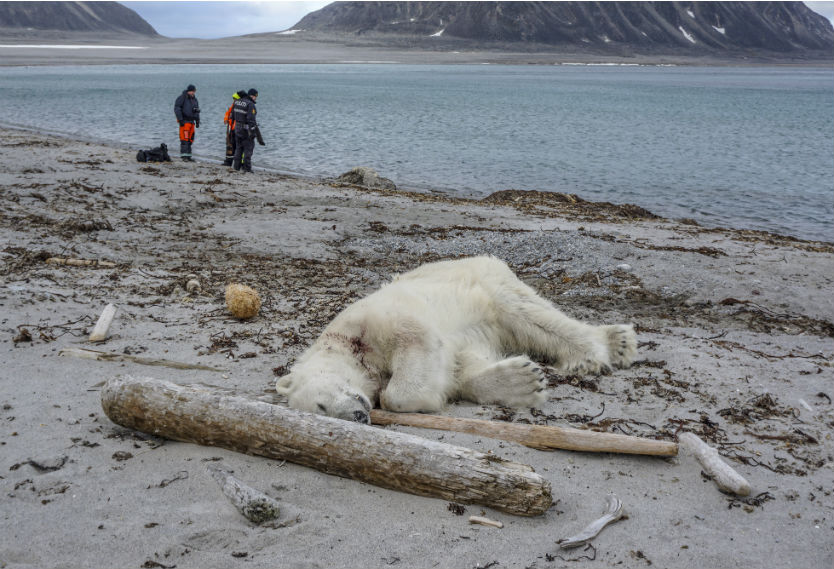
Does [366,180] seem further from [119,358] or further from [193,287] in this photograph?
[119,358]

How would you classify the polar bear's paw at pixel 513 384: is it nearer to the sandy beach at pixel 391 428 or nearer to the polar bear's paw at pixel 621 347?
the sandy beach at pixel 391 428

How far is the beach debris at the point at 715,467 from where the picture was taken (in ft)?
11.3

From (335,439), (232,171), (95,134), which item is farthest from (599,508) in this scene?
(95,134)

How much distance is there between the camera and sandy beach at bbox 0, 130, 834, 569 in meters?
3.01

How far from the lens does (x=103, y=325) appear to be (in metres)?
5.57

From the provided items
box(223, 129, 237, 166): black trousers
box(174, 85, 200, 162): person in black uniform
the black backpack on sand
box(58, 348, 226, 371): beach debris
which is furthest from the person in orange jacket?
box(58, 348, 226, 371): beach debris

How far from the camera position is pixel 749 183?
23.8 metres

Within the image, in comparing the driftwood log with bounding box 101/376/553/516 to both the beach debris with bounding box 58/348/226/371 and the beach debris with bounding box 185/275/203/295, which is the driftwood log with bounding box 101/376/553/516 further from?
the beach debris with bounding box 185/275/203/295

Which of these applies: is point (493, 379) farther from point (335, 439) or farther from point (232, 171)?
point (232, 171)

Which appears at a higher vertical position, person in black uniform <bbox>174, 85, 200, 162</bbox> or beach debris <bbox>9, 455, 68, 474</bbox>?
person in black uniform <bbox>174, 85, 200, 162</bbox>

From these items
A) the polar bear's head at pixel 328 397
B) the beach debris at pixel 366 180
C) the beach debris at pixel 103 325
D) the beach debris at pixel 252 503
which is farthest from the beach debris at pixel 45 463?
the beach debris at pixel 366 180

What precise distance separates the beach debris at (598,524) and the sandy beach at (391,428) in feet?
0.13

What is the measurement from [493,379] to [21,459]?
2877 millimetres

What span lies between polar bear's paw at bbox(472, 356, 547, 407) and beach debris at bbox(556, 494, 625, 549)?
1238 mm
